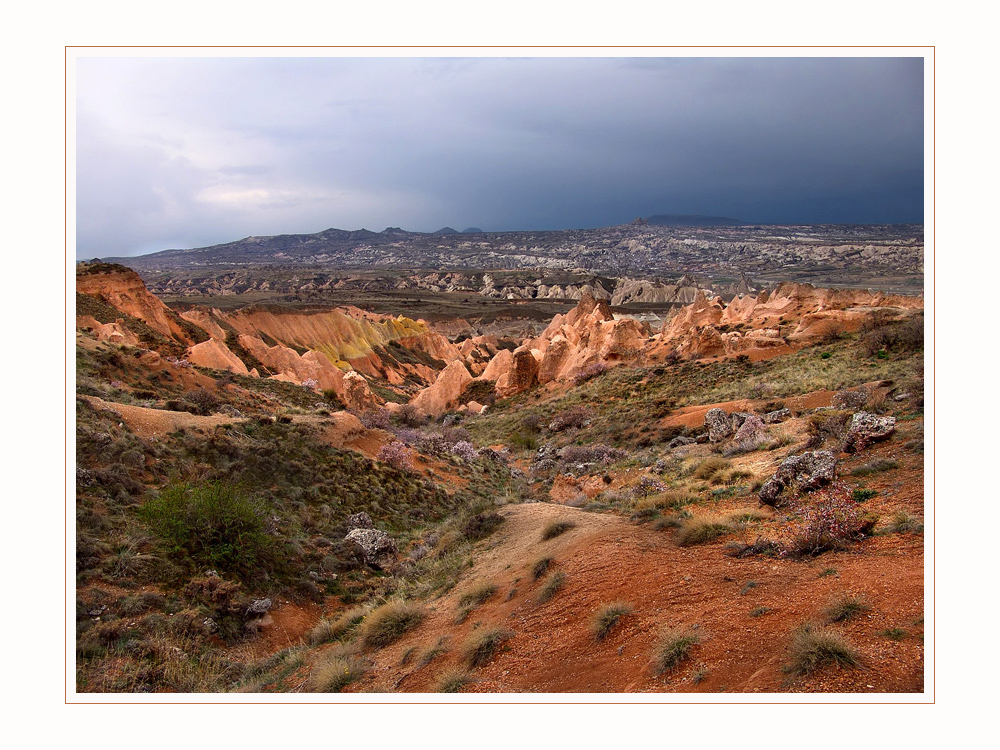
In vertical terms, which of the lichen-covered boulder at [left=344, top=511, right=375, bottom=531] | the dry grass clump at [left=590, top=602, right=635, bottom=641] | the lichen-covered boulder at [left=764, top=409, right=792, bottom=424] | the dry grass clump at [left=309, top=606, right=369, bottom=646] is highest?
the lichen-covered boulder at [left=764, top=409, right=792, bottom=424]

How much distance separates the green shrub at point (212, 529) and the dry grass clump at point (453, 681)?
583cm

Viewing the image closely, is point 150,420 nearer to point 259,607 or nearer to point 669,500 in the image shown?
point 259,607

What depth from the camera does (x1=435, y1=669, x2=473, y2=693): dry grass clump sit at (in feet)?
17.4

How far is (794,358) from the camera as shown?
27672mm

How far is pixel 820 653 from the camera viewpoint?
4191 mm

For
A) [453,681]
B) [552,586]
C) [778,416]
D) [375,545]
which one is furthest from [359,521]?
[778,416]

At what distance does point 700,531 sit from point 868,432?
458 cm

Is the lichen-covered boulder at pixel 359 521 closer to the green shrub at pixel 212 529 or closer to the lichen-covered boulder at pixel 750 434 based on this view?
the green shrub at pixel 212 529

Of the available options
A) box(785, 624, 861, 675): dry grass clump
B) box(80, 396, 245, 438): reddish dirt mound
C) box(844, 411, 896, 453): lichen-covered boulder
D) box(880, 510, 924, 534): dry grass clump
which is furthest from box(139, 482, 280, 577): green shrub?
box(844, 411, 896, 453): lichen-covered boulder

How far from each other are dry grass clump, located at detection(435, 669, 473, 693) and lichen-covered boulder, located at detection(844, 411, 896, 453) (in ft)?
25.4

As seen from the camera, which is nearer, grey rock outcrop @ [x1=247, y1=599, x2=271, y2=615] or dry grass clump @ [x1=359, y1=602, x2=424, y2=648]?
dry grass clump @ [x1=359, y1=602, x2=424, y2=648]

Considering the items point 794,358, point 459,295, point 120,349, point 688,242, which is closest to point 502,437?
point 794,358

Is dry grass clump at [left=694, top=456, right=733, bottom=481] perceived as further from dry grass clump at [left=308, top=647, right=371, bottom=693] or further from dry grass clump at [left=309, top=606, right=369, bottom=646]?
dry grass clump at [left=308, top=647, right=371, bottom=693]

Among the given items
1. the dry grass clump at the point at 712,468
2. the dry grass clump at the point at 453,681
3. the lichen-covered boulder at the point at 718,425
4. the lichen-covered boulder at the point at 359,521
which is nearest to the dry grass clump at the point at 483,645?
the dry grass clump at the point at 453,681
